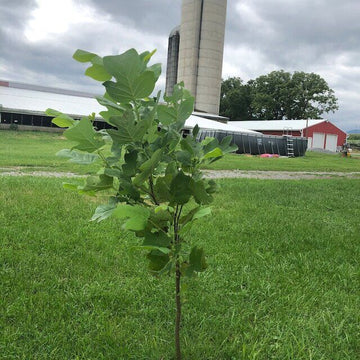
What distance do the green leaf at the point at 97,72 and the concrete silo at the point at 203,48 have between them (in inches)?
1834

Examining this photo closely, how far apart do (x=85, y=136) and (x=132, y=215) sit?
1.04 ft

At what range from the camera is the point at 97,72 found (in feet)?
4.09

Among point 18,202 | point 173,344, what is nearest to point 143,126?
point 173,344

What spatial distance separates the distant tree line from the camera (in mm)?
56306

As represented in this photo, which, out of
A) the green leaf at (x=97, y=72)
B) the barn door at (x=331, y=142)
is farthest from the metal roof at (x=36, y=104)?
the barn door at (x=331, y=142)

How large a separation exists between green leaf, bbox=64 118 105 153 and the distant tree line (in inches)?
2358

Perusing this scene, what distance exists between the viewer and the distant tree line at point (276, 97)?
2217 inches

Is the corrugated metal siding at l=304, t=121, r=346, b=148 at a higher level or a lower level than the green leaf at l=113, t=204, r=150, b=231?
higher

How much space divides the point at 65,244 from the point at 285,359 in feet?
7.98

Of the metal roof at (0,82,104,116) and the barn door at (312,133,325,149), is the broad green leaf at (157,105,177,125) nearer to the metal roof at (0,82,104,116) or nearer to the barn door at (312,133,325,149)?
the metal roof at (0,82,104,116)

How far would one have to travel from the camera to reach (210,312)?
2.58 m

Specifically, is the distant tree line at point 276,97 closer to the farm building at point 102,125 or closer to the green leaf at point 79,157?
the farm building at point 102,125

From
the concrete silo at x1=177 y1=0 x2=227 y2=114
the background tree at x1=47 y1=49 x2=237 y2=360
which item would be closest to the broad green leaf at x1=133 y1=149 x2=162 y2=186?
the background tree at x1=47 y1=49 x2=237 y2=360

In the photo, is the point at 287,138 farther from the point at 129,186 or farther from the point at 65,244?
the point at 129,186
